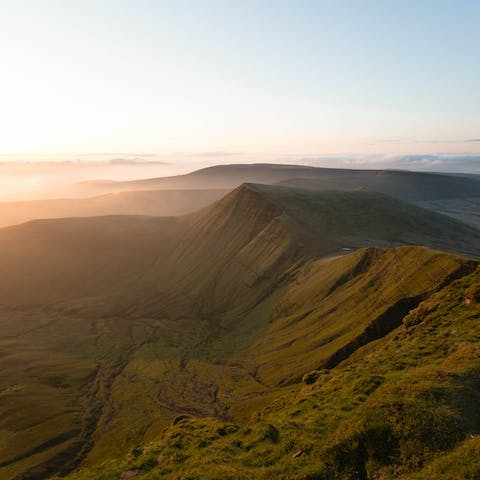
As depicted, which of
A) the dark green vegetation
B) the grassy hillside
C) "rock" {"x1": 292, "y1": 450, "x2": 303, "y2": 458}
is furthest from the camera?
"rock" {"x1": 292, "y1": 450, "x2": 303, "y2": 458}

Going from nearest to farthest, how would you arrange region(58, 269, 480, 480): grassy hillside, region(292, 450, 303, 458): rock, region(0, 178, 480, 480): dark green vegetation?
region(58, 269, 480, 480): grassy hillside
region(0, 178, 480, 480): dark green vegetation
region(292, 450, 303, 458): rock

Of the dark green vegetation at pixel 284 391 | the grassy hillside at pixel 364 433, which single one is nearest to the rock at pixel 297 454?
the dark green vegetation at pixel 284 391

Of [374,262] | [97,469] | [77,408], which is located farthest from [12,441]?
[374,262]

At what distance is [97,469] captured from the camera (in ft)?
169

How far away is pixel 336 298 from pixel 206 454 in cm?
12551

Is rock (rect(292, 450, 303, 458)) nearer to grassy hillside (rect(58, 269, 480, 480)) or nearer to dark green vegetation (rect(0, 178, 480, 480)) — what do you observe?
dark green vegetation (rect(0, 178, 480, 480))

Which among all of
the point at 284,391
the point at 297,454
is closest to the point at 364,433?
the point at 297,454

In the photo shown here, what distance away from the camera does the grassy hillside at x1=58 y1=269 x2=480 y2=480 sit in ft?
96.1

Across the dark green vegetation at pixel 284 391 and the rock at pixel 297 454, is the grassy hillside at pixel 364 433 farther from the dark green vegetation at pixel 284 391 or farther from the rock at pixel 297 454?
the rock at pixel 297 454

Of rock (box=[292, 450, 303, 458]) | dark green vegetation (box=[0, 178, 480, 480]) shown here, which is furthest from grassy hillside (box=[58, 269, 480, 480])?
rock (box=[292, 450, 303, 458])

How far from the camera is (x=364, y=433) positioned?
104 feet

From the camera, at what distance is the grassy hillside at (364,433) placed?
2930cm

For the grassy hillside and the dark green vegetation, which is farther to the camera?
the dark green vegetation

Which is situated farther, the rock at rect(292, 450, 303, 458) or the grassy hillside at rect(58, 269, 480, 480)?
the rock at rect(292, 450, 303, 458)
